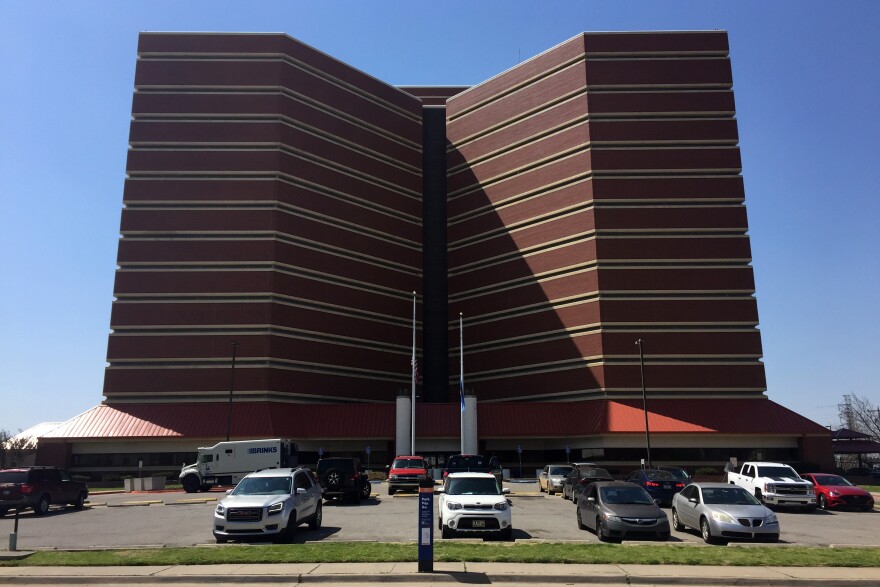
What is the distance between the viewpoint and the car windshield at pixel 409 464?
36.8 m

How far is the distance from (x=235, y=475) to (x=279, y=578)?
99.5ft

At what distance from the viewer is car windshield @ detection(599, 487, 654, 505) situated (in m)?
19.4

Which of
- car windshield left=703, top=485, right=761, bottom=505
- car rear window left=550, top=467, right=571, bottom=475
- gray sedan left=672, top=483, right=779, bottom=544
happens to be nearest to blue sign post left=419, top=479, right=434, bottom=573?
gray sedan left=672, top=483, right=779, bottom=544

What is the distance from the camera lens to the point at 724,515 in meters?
18.3

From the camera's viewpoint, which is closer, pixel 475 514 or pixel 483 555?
pixel 483 555

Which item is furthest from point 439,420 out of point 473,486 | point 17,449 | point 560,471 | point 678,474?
point 17,449

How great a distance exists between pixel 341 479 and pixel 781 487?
18.1 m

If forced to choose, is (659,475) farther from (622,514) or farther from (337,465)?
(337,465)

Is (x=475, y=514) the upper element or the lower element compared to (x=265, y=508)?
lower

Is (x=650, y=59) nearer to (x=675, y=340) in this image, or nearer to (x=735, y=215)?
(x=735, y=215)

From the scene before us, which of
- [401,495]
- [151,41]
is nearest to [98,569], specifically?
[401,495]

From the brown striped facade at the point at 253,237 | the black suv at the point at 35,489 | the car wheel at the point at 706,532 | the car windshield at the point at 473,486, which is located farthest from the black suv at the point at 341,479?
the brown striped facade at the point at 253,237

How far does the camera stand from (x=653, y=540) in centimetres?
1875

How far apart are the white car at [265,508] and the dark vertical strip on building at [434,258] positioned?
53996 millimetres
